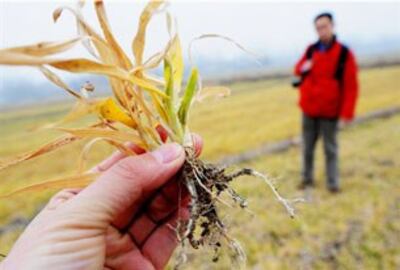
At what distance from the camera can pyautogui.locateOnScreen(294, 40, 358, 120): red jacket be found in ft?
22.5

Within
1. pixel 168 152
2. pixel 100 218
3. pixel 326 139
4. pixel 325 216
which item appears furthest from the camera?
pixel 326 139

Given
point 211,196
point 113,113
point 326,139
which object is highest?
point 113,113

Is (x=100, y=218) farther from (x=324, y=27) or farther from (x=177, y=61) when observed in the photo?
(x=324, y=27)

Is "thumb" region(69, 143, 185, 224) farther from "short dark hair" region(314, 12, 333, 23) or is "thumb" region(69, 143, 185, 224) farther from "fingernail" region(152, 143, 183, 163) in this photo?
"short dark hair" region(314, 12, 333, 23)

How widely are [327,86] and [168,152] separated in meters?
5.31

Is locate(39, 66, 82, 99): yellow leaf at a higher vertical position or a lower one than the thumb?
higher

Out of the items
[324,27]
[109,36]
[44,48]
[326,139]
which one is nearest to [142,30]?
[109,36]

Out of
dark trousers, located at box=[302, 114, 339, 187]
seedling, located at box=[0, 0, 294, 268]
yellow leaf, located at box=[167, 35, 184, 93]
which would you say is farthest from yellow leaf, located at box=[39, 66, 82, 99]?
dark trousers, located at box=[302, 114, 339, 187]

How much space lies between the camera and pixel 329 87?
276 inches

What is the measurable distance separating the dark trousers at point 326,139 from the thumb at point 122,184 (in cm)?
555

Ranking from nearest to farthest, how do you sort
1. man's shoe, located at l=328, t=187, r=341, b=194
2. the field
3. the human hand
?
the human hand < the field < man's shoe, located at l=328, t=187, r=341, b=194

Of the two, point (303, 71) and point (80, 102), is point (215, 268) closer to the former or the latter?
point (303, 71)

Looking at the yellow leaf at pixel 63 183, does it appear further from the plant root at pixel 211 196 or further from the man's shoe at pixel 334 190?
the man's shoe at pixel 334 190

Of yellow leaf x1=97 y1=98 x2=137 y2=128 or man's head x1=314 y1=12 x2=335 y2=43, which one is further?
man's head x1=314 y1=12 x2=335 y2=43
